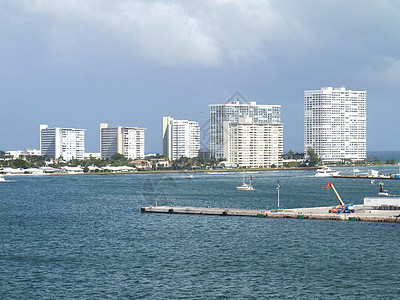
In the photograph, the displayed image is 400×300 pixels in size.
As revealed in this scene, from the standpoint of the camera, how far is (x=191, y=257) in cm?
3897

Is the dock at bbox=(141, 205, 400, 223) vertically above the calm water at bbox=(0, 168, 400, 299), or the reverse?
the dock at bbox=(141, 205, 400, 223)

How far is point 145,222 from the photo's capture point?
2201 inches

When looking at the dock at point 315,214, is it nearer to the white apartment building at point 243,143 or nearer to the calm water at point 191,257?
the calm water at point 191,257

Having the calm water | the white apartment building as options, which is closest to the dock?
the calm water

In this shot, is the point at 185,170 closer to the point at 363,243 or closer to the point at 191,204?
the point at 191,204

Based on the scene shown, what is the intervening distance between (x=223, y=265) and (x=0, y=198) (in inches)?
2189

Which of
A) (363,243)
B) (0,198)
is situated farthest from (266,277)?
(0,198)

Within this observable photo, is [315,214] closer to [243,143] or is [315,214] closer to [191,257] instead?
[191,257]

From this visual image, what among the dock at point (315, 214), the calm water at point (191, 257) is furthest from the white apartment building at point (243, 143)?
the dock at point (315, 214)

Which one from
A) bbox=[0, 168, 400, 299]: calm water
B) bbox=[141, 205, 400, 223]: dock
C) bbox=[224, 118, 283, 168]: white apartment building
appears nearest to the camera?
bbox=[0, 168, 400, 299]: calm water

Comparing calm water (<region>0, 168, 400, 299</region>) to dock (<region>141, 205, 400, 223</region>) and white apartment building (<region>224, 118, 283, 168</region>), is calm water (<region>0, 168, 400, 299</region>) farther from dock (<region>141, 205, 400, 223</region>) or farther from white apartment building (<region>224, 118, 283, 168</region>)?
white apartment building (<region>224, 118, 283, 168</region>)

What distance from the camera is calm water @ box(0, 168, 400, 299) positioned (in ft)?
102

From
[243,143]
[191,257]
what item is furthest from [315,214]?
[243,143]

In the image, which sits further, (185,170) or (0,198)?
(185,170)
